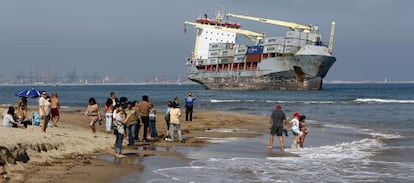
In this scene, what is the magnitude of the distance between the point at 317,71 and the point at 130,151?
77960mm

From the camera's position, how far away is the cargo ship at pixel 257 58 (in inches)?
3482

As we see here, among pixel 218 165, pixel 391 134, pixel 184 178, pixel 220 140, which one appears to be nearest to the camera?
pixel 184 178

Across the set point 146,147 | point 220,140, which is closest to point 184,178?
point 146,147

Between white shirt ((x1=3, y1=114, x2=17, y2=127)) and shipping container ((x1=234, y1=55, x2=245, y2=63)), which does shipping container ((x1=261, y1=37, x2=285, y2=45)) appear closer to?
shipping container ((x1=234, y1=55, x2=245, y2=63))

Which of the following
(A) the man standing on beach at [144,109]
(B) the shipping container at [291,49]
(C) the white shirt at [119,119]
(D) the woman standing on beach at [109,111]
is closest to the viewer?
(C) the white shirt at [119,119]

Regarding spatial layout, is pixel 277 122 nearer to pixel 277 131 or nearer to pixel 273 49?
pixel 277 131

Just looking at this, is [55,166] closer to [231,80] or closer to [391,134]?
[391,134]

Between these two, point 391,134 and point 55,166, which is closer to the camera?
point 55,166

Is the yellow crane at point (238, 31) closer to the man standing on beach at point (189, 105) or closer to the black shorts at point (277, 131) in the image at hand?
the man standing on beach at point (189, 105)

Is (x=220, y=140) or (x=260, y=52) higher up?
(x=260, y=52)

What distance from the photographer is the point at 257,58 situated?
310 ft

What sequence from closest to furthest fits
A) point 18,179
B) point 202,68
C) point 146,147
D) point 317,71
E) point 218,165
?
point 18,179 → point 218,165 → point 146,147 → point 317,71 → point 202,68

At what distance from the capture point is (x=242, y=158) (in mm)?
14125

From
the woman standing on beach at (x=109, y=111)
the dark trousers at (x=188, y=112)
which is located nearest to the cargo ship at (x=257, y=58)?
the dark trousers at (x=188, y=112)
